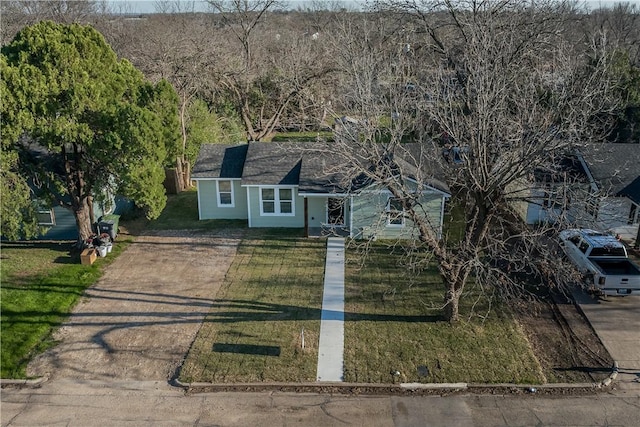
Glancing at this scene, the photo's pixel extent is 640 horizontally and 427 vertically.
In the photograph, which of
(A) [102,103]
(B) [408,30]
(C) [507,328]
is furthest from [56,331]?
(B) [408,30]

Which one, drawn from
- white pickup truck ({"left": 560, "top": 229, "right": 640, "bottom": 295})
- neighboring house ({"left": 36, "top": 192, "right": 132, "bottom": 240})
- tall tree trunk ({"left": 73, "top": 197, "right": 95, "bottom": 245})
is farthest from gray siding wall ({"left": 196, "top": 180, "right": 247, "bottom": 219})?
white pickup truck ({"left": 560, "top": 229, "right": 640, "bottom": 295})

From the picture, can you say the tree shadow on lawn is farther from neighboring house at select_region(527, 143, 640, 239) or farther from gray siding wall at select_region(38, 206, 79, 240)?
neighboring house at select_region(527, 143, 640, 239)

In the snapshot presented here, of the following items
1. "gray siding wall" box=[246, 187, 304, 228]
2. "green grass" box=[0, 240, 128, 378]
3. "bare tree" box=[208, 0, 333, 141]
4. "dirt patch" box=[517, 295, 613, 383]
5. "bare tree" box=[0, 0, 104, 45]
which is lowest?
"dirt patch" box=[517, 295, 613, 383]

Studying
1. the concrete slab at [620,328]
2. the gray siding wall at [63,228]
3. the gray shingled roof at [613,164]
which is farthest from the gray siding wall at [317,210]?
the gray shingled roof at [613,164]

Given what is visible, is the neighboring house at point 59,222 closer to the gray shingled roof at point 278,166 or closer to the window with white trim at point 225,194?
the window with white trim at point 225,194

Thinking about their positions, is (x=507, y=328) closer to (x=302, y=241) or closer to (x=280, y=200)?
(x=302, y=241)

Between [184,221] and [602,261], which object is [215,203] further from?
[602,261]

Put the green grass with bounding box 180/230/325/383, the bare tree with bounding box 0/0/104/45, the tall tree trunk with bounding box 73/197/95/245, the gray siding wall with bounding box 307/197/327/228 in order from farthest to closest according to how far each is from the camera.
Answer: the bare tree with bounding box 0/0/104/45
the gray siding wall with bounding box 307/197/327/228
the tall tree trunk with bounding box 73/197/95/245
the green grass with bounding box 180/230/325/383
